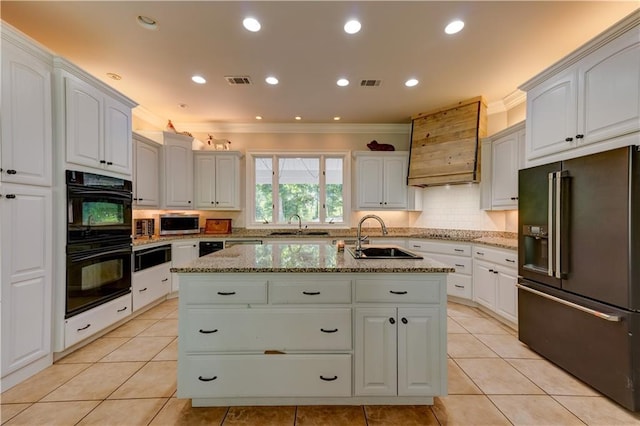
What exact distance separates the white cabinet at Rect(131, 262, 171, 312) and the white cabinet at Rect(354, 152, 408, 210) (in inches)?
130

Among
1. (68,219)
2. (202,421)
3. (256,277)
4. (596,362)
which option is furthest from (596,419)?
(68,219)

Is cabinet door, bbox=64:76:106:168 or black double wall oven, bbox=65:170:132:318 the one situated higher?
cabinet door, bbox=64:76:106:168

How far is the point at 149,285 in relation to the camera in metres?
3.34

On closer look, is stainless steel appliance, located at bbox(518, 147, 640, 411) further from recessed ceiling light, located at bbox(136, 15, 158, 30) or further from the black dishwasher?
the black dishwasher

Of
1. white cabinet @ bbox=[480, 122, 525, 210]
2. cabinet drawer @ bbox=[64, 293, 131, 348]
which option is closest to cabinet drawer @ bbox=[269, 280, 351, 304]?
cabinet drawer @ bbox=[64, 293, 131, 348]

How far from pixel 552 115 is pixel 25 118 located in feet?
14.0

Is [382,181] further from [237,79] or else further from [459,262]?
[237,79]

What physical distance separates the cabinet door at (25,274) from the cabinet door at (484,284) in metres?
4.46

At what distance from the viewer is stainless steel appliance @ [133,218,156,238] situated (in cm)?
368

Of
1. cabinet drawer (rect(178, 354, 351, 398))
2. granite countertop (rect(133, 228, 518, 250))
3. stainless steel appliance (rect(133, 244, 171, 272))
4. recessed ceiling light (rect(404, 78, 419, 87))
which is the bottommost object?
cabinet drawer (rect(178, 354, 351, 398))

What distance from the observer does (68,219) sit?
7.39 feet

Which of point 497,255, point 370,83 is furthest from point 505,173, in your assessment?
point 370,83

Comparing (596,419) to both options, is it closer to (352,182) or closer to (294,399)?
(294,399)

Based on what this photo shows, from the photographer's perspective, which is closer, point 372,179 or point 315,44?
point 315,44
